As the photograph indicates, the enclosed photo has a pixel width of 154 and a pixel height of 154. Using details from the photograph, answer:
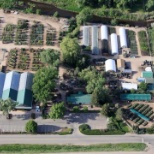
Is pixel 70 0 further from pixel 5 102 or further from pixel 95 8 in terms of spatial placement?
pixel 5 102

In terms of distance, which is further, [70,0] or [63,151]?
[70,0]

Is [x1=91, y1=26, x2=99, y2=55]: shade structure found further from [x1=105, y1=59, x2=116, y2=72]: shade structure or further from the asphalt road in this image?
the asphalt road

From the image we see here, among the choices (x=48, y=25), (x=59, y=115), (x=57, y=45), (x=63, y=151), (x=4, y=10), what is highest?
(x=4, y=10)

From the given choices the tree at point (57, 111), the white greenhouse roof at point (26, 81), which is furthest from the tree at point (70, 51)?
the tree at point (57, 111)

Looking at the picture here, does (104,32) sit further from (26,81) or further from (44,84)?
(26,81)

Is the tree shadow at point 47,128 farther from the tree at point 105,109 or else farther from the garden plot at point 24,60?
the garden plot at point 24,60

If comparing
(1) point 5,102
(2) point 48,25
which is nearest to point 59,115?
(1) point 5,102
